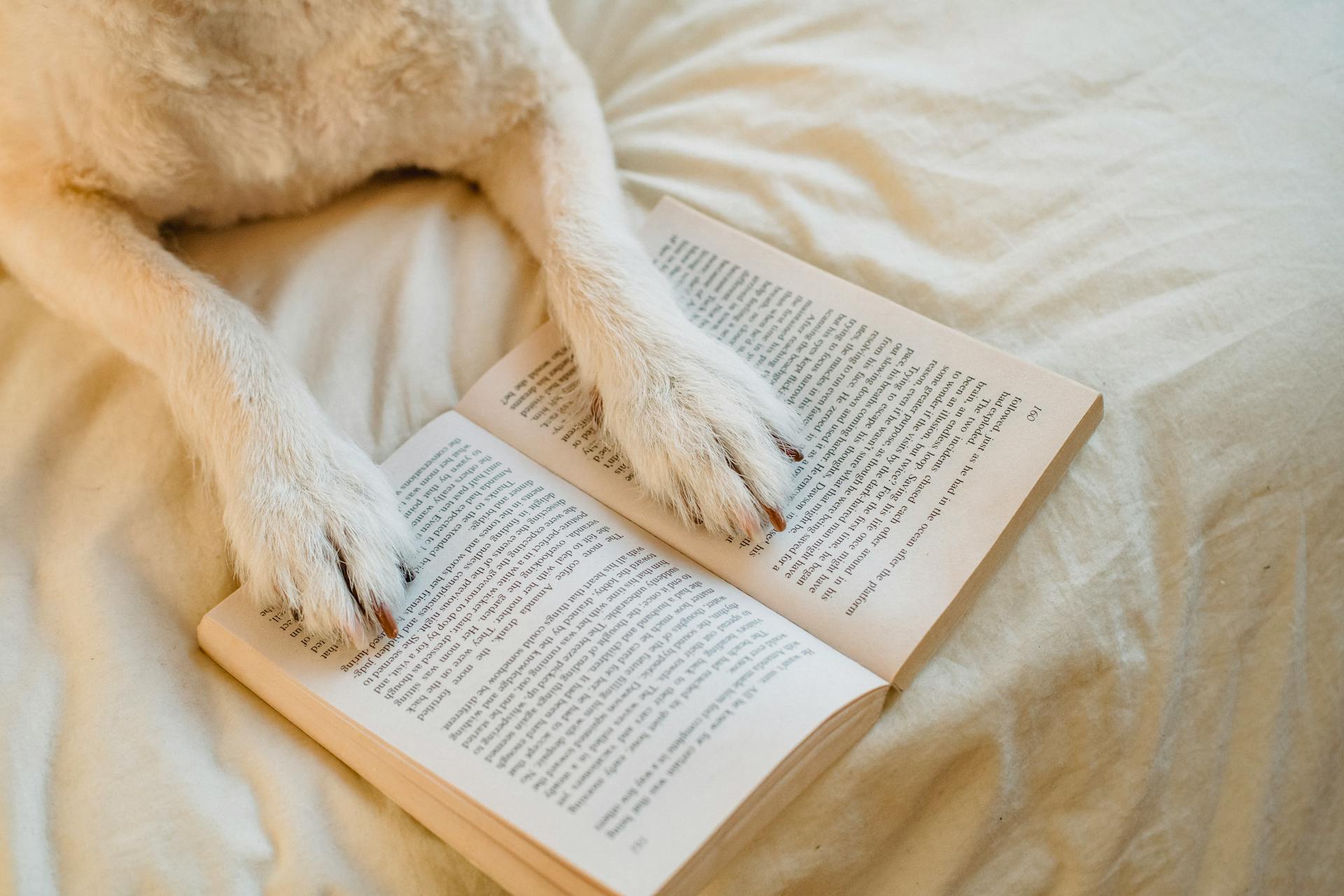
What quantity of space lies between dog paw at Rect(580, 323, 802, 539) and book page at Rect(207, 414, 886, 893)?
6 centimetres

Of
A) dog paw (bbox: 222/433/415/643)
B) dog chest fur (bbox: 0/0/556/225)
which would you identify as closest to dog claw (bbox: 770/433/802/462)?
dog paw (bbox: 222/433/415/643)

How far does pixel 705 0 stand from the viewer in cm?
136

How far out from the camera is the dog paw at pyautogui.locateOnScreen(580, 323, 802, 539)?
894mm

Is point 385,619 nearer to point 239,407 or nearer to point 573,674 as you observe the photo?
point 573,674

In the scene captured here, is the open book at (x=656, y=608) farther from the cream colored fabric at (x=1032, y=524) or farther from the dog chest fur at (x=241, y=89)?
the dog chest fur at (x=241, y=89)

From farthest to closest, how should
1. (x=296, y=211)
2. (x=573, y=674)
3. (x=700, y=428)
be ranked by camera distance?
(x=296, y=211), (x=700, y=428), (x=573, y=674)

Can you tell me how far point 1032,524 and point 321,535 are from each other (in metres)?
0.65

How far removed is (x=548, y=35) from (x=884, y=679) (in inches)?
33.6

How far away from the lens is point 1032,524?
899mm

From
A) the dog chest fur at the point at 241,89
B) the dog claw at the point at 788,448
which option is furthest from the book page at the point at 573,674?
the dog chest fur at the point at 241,89

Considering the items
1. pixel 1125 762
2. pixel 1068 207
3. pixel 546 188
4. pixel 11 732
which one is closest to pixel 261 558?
pixel 11 732

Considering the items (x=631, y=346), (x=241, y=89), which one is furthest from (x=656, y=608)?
(x=241, y=89)

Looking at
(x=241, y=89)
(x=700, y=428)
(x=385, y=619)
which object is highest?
(x=241, y=89)

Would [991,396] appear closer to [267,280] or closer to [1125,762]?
[1125,762]
